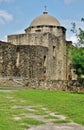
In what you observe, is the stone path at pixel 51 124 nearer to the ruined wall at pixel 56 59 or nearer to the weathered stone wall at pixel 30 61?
the weathered stone wall at pixel 30 61

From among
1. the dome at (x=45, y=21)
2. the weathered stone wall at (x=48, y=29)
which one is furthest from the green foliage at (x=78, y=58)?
the dome at (x=45, y=21)

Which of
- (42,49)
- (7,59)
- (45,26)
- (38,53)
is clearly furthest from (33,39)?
(7,59)

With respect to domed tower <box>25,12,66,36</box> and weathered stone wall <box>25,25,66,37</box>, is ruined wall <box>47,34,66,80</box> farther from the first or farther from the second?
domed tower <box>25,12,66,36</box>

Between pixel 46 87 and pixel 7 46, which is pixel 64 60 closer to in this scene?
pixel 7 46

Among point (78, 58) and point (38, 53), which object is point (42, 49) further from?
point (78, 58)

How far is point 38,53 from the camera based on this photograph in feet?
131

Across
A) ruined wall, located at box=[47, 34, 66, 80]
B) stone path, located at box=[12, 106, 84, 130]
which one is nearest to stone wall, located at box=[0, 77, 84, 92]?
ruined wall, located at box=[47, 34, 66, 80]

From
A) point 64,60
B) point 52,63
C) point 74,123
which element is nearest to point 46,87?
point 52,63

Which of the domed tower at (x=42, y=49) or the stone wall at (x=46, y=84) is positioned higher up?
the domed tower at (x=42, y=49)

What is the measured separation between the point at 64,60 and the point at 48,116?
3712 cm

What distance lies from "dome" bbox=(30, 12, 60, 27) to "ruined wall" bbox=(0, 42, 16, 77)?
39.2 feet

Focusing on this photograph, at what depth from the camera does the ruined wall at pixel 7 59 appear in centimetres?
3691

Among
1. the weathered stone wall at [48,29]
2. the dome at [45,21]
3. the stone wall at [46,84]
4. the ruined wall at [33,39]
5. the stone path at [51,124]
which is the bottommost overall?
the stone path at [51,124]

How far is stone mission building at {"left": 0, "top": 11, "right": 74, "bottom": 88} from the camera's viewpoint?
37.8 m
